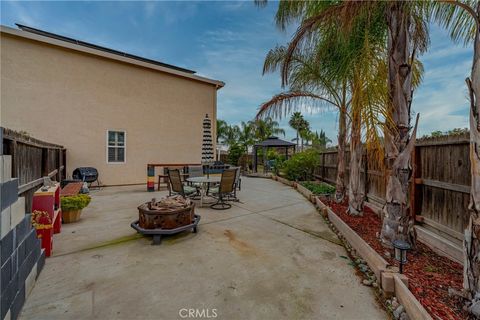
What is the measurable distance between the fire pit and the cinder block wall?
1.37 metres

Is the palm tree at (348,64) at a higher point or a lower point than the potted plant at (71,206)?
higher

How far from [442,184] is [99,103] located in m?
10.9

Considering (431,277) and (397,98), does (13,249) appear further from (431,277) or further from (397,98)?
(397,98)

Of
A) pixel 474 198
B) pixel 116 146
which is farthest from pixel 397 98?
pixel 116 146

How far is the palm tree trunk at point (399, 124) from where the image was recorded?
112 inches

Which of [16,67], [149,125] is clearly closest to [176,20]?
[149,125]

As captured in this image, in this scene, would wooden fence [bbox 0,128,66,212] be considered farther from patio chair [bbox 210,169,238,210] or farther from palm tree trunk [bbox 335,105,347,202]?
palm tree trunk [bbox 335,105,347,202]

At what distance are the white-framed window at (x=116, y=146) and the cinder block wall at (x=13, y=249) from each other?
26.1 feet

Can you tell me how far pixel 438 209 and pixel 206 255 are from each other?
337 cm

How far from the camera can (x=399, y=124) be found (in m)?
2.87

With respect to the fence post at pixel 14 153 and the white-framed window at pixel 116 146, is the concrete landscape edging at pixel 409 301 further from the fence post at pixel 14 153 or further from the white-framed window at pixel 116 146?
the white-framed window at pixel 116 146

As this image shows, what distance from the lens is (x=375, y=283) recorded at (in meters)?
2.39

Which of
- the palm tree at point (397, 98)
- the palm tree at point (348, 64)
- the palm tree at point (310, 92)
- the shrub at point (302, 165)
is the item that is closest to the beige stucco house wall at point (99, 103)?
the shrub at point (302, 165)

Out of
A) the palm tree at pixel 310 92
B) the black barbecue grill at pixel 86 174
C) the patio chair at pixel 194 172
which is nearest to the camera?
the palm tree at pixel 310 92
